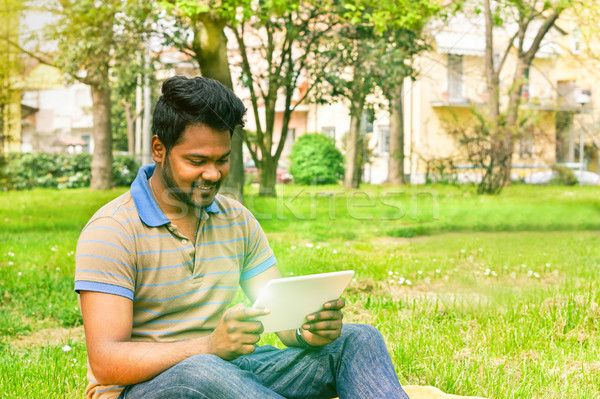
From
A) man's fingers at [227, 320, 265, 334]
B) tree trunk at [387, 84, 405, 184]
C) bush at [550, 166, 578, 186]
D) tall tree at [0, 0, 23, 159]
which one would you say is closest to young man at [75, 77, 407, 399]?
man's fingers at [227, 320, 265, 334]

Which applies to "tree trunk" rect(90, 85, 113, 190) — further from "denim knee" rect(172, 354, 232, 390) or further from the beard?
"denim knee" rect(172, 354, 232, 390)

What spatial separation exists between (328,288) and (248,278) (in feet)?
1.16

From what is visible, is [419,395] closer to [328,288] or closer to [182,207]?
[328,288]

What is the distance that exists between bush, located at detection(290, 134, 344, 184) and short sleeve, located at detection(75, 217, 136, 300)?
15360 millimetres

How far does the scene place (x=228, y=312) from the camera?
1529mm

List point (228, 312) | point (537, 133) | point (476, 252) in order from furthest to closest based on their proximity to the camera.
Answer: point (537, 133)
point (476, 252)
point (228, 312)

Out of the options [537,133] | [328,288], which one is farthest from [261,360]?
[537,133]

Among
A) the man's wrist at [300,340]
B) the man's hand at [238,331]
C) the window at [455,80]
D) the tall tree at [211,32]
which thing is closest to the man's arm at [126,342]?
the man's hand at [238,331]

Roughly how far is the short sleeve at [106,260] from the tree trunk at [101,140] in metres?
11.0

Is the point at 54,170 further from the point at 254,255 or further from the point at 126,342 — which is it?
the point at 126,342

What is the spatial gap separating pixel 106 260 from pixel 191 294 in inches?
10.4

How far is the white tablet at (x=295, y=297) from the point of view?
155 centimetres

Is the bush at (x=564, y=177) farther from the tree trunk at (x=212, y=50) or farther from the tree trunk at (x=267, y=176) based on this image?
the tree trunk at (x=212, y=50)

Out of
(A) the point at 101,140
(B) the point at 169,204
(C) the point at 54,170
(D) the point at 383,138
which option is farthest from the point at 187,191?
(D) the point at 383,138
